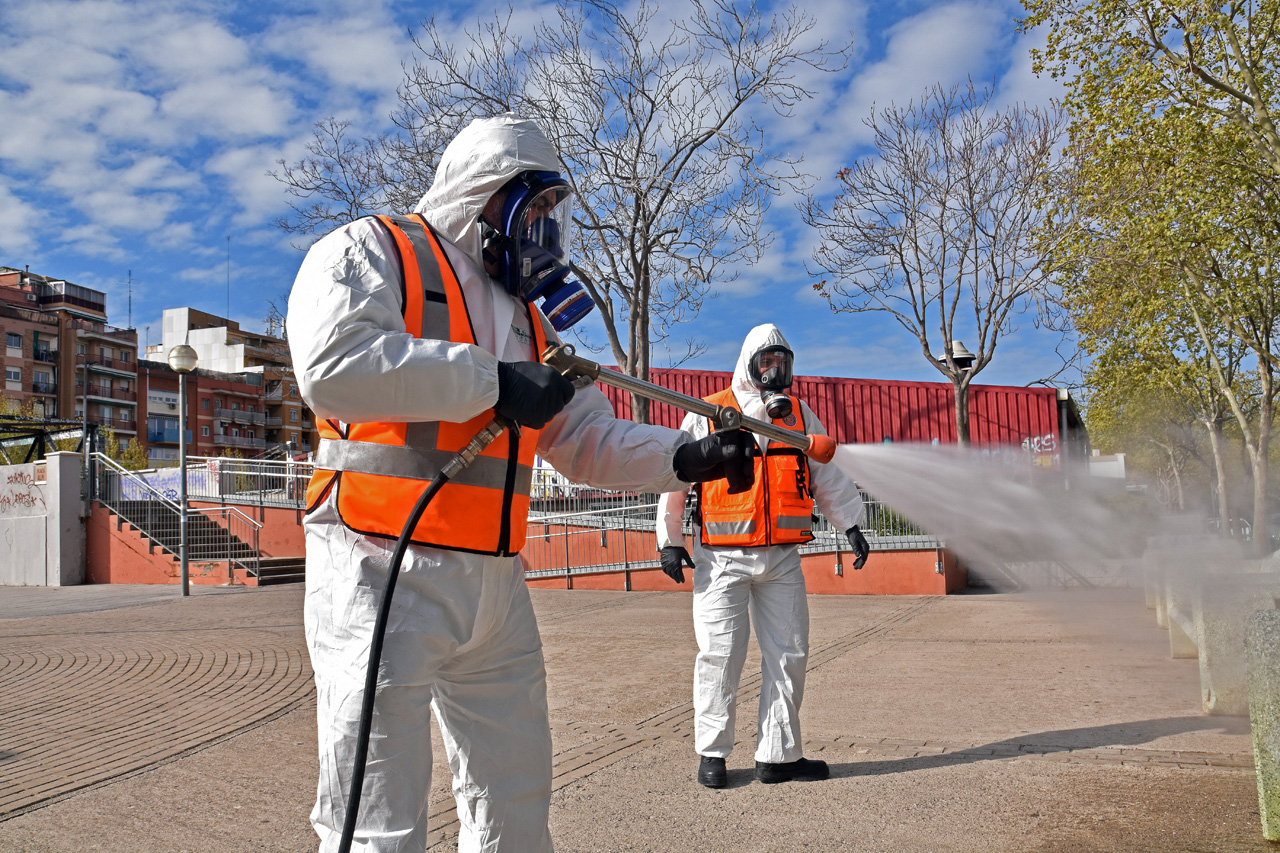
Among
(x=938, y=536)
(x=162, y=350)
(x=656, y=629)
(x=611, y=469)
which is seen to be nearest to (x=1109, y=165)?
(x=938, y=536)

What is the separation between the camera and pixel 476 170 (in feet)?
7.54

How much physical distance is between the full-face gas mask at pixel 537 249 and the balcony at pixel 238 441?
82.0 meters

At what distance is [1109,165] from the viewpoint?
1617cm

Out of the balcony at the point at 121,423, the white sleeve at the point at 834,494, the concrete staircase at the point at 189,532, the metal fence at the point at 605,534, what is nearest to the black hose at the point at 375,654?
the white sleeve at the point at 834,494

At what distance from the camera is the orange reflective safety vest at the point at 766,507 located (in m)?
4.48

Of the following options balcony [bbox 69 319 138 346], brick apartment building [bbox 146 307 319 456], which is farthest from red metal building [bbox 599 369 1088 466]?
balcony [bbox 69 319 138 346]

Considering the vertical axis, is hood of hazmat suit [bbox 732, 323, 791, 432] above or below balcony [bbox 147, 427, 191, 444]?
below

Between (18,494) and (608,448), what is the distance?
2205cm

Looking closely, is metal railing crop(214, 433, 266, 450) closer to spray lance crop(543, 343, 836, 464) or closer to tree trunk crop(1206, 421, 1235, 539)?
tree trunk crop(1206, 421, 1235, 539)

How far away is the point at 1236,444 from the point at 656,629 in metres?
46.7

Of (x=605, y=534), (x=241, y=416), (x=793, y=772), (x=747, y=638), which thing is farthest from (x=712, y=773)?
(x=241, y=416)

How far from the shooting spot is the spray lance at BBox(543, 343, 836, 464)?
219cm

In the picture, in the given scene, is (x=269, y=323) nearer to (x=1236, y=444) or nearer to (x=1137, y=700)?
(x=1137, y=700)

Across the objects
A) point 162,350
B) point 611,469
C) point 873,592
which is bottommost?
point 873,592
